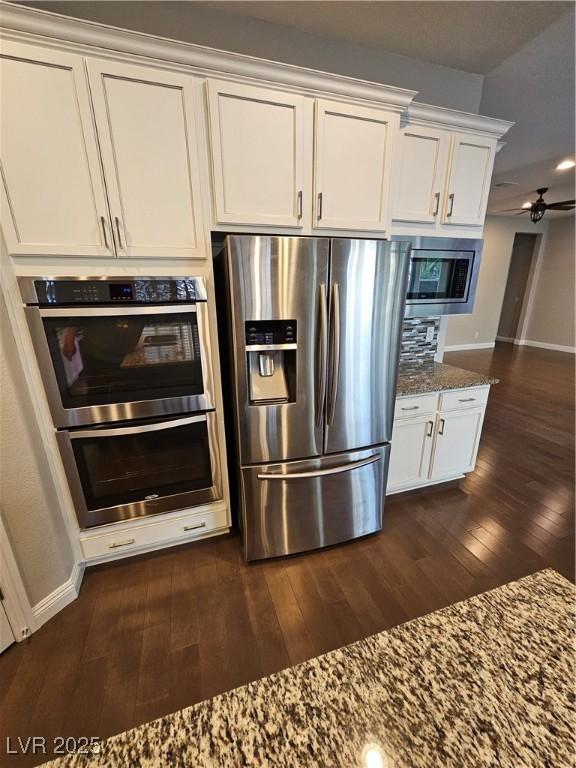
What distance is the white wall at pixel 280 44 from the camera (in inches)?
60.1

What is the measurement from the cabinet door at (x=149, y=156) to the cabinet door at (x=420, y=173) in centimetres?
120

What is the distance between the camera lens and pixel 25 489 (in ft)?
4.63

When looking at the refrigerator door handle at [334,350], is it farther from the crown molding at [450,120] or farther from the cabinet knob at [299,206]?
the crown molding at [450,120]

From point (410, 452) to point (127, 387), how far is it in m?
1.89

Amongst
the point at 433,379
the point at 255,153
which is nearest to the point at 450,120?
the point at 255,153

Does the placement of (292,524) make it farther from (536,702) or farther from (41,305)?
(41,305)

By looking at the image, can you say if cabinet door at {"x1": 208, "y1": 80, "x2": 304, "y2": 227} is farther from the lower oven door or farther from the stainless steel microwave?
the lower oven door

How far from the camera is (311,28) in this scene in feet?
5.71

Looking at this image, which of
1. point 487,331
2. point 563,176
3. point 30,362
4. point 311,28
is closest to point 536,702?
point 30,362

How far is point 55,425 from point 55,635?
3.23 ft

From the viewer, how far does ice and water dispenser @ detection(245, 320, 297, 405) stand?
5.05ft

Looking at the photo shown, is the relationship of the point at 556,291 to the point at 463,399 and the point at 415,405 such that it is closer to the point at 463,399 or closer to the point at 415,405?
the point at 463,399
